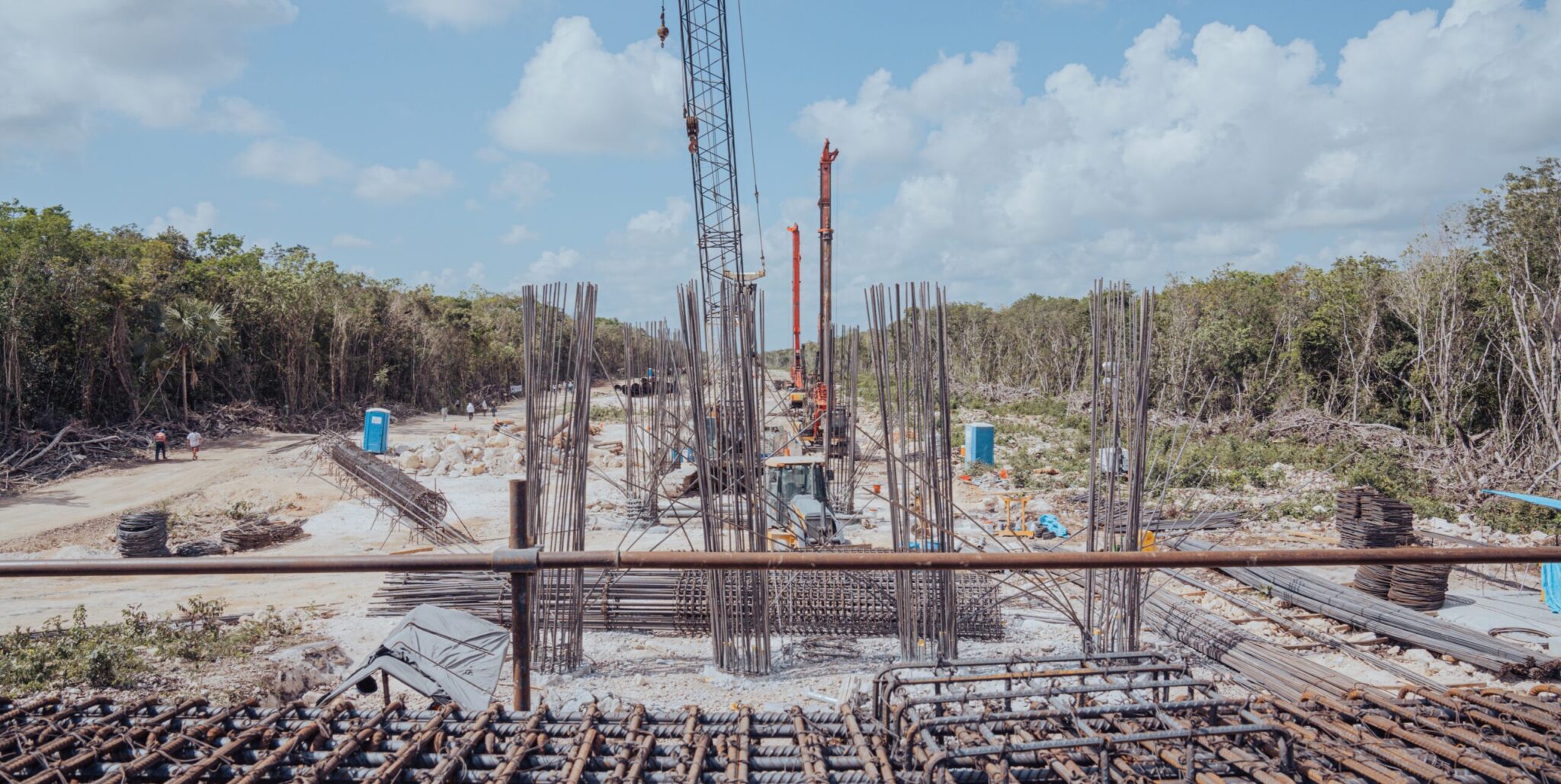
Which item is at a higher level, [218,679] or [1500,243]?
[1500,243]

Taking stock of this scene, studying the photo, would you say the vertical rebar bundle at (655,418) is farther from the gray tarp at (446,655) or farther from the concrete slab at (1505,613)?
the concrete slab at (1505,613)

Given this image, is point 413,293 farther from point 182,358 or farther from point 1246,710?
point 1246,710

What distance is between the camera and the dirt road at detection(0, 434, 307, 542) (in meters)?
10.6

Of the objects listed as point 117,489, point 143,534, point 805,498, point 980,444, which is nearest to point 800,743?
point 805,498

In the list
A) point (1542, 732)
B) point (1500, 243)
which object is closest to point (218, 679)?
point (1542, 732)

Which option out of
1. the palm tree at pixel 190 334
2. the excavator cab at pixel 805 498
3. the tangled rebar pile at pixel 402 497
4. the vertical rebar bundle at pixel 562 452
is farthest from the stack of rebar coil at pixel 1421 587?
the palm tree at pixel 190 334

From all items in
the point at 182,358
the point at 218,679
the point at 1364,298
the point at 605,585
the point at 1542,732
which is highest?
the point at 1364,298

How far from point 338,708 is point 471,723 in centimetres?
38

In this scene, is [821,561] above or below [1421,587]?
above

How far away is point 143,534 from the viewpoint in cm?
903

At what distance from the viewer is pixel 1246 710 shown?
2.13 metres

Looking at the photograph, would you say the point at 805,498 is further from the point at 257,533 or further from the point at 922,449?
the point at 257,533

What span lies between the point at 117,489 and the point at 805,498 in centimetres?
1075

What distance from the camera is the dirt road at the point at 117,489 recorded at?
34.9ft
